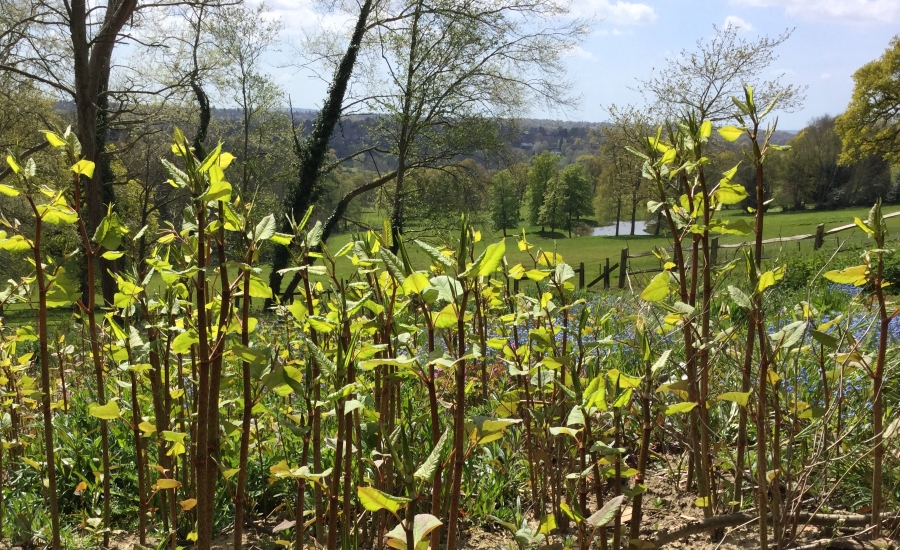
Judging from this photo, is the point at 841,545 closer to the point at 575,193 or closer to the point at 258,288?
the point at 258,288

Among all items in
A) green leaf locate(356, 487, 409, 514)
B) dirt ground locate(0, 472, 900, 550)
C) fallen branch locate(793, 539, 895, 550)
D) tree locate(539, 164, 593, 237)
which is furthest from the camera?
tree locate(539, 164, 593, 237)

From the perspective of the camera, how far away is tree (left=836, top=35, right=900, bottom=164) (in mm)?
30938

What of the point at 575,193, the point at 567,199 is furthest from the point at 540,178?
the point at 575,193

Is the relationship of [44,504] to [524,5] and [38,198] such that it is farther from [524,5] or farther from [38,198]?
[524,5]

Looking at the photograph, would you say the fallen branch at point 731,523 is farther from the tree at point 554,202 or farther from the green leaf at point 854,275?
the tree at point 554,202

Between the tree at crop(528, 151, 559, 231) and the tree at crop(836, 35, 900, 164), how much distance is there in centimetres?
3362

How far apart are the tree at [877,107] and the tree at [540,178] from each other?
1324 inches

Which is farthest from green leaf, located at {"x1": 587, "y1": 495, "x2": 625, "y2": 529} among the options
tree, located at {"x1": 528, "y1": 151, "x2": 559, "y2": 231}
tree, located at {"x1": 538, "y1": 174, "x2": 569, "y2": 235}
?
tree, located at {"x1": 528, "y1": 151, "x2": 559, "y2": 231}

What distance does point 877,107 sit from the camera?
1232 inches

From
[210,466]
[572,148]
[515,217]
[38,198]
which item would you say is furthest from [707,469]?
[572,148]

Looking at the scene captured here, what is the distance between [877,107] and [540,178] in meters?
36.5

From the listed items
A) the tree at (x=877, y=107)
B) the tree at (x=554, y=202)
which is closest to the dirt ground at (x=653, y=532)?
the tree at (x=877, y=107)

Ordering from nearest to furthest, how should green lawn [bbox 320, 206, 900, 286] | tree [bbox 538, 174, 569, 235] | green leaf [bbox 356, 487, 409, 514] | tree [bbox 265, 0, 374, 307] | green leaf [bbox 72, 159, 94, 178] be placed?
green leaf [bbox 356, 487, 409, 514] → green leaf [bbox 72, 159, 94, 178] → tree [bbox 265, 0, 374, 307] → green lawn [bbox 320, 206, 900, 286] → tree [bbox 538, 174, 569, 235]

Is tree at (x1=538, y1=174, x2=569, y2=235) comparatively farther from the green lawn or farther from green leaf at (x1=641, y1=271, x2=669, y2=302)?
green leaf at (x1=641, y1=271, x2=669, y2=302)
